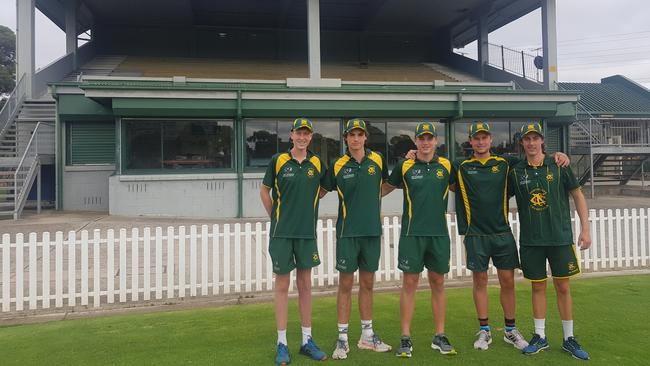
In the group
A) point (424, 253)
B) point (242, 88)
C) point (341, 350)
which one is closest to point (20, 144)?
point (242, 88)

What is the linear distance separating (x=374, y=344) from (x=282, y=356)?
805 millimetres

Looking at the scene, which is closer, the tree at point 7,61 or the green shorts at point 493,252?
the green shorts at point 493,252

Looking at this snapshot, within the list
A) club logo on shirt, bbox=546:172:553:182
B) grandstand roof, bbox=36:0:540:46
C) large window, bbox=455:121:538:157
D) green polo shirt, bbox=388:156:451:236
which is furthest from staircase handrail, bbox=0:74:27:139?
club logo on shirt, bbox=546:172:553:182

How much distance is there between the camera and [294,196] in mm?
3717

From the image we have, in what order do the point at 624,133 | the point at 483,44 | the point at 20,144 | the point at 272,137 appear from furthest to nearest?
the point at 483,44
the point at 624,133
the point at 20,144
the point at 272,137

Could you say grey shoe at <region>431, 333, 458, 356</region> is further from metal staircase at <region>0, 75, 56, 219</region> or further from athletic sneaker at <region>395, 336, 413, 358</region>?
metal staircase at <region>0, 75, 56, 219</region>

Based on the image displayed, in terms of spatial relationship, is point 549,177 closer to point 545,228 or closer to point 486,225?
point 545,228

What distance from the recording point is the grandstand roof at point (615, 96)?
961 inches

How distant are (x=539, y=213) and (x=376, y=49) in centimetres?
2396

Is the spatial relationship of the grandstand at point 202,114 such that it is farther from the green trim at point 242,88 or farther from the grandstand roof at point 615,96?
the grandstand roof at point 615,96

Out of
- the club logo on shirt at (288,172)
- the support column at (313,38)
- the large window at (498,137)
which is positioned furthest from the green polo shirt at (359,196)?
the support column at (313,38)

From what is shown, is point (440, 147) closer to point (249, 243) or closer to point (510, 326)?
point (249, 243)

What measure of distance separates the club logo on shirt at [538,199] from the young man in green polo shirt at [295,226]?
185cm

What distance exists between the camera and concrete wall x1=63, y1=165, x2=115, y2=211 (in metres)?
15.6
